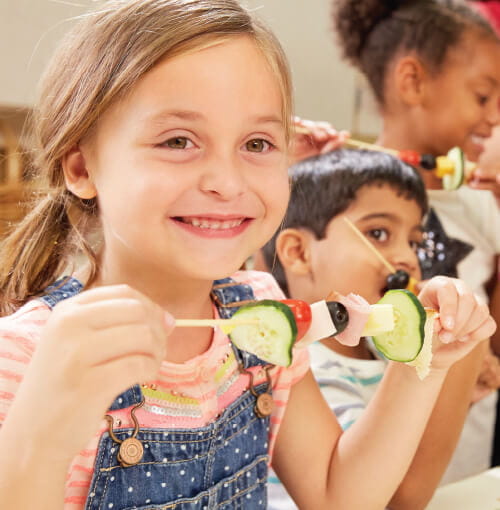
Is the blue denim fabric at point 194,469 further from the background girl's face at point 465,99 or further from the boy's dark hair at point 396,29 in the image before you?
the boy's dark hair at point 396,29

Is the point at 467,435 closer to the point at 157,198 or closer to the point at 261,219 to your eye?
the point at 261,219

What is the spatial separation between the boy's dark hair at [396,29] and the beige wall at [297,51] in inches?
12.1

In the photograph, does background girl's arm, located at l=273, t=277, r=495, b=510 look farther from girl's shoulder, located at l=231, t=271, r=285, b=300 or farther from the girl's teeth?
the girl's teeth

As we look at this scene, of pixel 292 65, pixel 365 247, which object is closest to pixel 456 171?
pixel 365 247

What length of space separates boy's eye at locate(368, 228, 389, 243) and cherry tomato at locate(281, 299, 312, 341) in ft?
2.51

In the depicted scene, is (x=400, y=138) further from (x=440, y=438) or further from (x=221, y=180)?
(x=221, y=180)

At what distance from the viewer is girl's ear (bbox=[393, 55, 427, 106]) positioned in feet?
7.41

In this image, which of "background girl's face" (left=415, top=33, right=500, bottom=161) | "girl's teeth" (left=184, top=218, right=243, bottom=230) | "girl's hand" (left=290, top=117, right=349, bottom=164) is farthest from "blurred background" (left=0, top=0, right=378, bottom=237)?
"girl's teeth" (left=184, top=218, right=243, bottom=230)

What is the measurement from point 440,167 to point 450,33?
629mm

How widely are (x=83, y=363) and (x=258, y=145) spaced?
0.45m

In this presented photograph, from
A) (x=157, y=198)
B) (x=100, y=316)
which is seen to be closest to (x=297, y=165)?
(x=157, y=198)

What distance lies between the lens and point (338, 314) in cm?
86

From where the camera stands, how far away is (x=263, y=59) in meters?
0.97

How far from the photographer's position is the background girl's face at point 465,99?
219 centimetres
